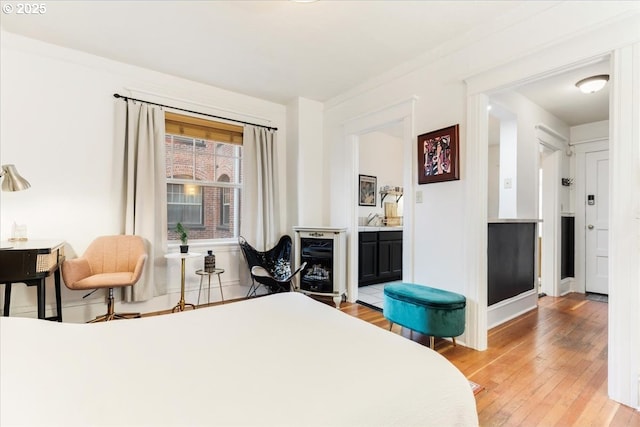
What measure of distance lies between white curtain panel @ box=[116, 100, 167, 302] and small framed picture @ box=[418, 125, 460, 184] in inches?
109

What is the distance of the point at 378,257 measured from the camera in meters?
4.75

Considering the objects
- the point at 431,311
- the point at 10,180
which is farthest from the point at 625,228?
the point at 10,180

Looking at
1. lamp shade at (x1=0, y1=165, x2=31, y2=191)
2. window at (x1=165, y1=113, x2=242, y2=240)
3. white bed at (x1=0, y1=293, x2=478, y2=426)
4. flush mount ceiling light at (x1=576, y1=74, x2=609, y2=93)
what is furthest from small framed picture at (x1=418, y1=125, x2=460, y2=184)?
lamp shade at (x1=0, y1=165, x2=31, y2=191)

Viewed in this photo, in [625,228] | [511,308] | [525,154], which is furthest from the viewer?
[525,154]

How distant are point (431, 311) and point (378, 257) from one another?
231 centimetres

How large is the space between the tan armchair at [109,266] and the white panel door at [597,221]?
5.81m

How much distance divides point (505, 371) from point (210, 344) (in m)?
2.15

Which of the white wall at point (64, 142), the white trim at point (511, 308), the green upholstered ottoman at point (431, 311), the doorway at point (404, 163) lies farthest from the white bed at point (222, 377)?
the white trim at point (511, 308)

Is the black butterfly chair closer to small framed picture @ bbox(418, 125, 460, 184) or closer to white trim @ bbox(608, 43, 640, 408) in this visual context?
small framed picture @ bbox(418, 125, 460, 184)

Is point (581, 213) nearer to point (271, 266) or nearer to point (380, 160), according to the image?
point (380, 160)

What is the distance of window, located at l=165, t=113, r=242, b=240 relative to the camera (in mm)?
3652

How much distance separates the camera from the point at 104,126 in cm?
313

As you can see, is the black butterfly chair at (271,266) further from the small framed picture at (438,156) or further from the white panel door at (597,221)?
the white panel door at (597,221)

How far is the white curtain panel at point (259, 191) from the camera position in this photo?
155 inches
